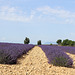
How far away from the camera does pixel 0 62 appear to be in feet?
23.3

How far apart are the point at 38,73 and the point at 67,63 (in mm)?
2228

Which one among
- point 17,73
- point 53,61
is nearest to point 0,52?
point 53,61

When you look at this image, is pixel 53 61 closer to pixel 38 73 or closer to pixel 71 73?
pixel 71 73

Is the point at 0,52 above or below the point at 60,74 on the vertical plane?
above

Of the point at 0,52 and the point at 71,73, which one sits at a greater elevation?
the point at 0,52

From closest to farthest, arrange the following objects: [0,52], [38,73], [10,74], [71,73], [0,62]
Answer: [10,74], [38,73], [71,73], [0,62], [0,52]

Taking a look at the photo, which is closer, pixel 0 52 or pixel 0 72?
pixel 0 72

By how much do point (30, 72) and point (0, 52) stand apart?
9.26 feet

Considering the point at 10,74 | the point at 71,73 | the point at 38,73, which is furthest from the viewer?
the point at 71,73

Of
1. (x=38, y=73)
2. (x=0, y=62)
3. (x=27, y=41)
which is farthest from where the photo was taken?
(x=27, y=41)

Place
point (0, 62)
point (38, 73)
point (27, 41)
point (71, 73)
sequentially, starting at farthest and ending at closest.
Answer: point (27, 41), point (0, 62), point (71, 73), point (38, 73)

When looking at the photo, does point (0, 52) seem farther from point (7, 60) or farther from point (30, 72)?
point (30, 72)

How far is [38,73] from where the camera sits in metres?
5.30

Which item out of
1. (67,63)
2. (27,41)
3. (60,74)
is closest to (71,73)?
(60,74)
